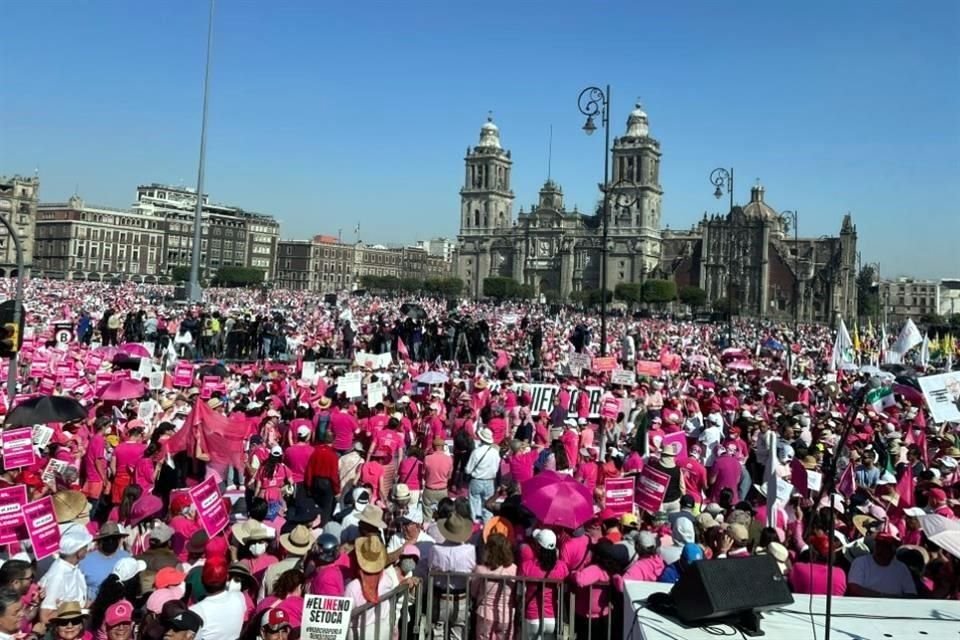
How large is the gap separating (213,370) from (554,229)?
119474 mm

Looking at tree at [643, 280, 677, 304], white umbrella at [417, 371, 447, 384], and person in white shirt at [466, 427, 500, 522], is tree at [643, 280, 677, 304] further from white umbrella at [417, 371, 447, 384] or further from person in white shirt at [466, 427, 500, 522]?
person in white shirt at [466, 427, 500, 522]

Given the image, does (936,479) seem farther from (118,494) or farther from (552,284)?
(552,284)

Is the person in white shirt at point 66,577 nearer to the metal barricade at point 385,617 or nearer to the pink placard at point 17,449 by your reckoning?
the metal barricade at point 385,617

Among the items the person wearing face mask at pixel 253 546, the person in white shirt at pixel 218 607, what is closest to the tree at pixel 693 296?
the person wearing face mask at pixel 253 546

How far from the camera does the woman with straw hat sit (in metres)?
5.60

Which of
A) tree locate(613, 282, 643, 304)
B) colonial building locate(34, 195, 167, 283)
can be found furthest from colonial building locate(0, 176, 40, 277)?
tree locate(613, 282, 643, 304)

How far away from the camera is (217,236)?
145375mm

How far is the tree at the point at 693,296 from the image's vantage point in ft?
351

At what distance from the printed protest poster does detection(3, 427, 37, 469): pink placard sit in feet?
18.0

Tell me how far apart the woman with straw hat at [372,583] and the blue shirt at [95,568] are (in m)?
1.79

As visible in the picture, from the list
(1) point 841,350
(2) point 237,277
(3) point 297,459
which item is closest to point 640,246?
(2) point 237,277

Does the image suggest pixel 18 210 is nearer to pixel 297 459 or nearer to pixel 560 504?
pixel 297 459

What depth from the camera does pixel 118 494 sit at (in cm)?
880

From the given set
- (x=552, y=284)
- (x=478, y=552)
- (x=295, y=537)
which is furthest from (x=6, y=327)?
(x=552, y=284)
